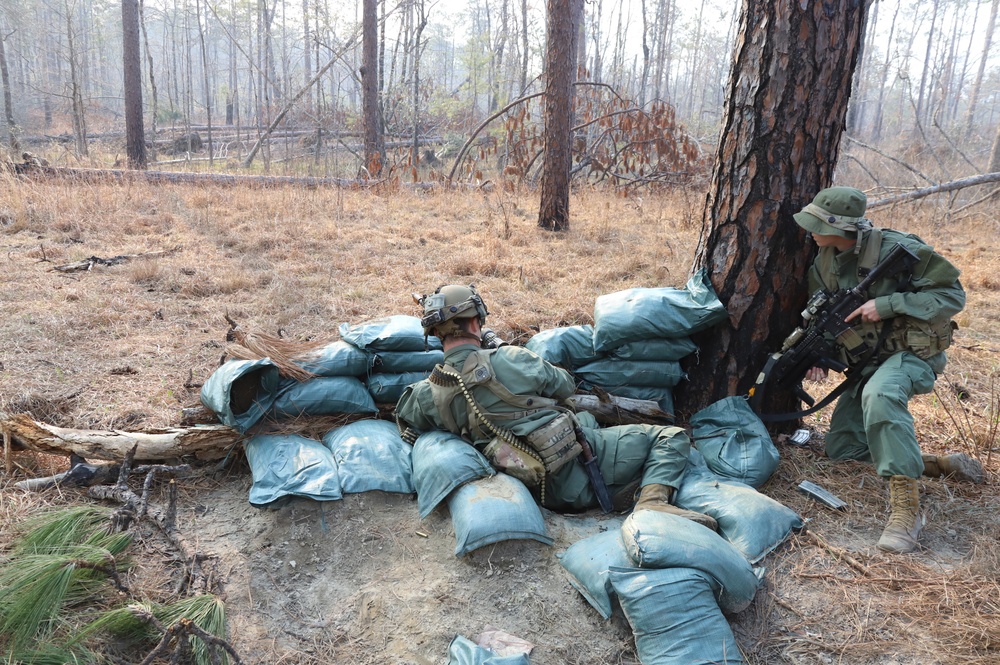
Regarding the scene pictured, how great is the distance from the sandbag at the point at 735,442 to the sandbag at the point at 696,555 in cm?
77

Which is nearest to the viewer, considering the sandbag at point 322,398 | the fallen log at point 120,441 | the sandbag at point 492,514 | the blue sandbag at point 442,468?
the sandbag at point 492,514

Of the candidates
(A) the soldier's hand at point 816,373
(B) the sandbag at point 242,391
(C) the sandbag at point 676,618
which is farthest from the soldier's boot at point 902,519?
(B) the sandbag at point 242,391

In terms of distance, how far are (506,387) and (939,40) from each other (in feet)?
163

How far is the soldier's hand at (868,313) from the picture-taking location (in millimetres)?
2839

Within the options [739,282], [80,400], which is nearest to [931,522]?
[739,282]

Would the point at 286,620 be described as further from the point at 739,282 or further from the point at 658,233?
the point at 658,233

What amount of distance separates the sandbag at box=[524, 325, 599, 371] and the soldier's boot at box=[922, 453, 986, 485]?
167cm

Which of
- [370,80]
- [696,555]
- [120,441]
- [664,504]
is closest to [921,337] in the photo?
[664,504]

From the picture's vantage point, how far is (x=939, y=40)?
1569 inches

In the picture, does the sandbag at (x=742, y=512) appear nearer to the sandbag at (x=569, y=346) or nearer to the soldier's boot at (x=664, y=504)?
the soldier's boot at (x=664, y=504)

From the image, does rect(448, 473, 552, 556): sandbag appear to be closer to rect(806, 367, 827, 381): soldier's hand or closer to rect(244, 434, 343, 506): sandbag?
rect(244, 434, 343, 506): sandbag

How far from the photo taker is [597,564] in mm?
2260

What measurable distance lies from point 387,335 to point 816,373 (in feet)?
7.39

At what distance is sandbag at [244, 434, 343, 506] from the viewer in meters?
2.68
